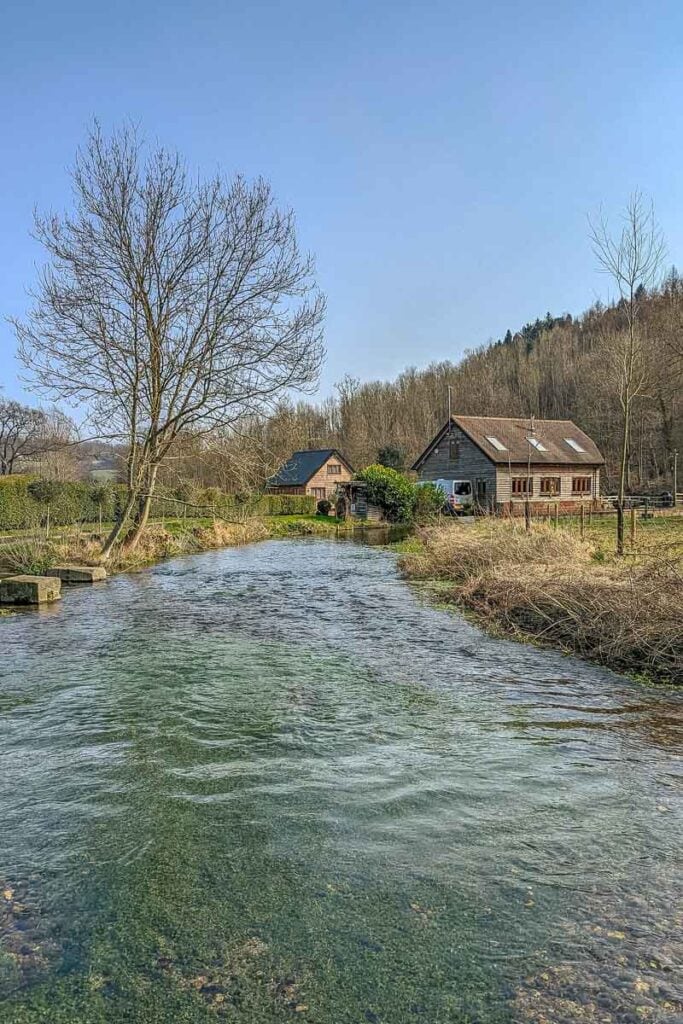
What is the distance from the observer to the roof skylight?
42.4 metres

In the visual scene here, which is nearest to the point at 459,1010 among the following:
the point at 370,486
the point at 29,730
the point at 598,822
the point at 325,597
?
the point at 598,822

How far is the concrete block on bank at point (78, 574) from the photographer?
17.8m

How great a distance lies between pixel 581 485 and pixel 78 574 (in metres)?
36.3

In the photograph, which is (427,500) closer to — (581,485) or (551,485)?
(551,485)

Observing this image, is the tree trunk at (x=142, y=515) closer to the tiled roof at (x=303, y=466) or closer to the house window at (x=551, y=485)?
the tiled roof at (x=303, y=466)

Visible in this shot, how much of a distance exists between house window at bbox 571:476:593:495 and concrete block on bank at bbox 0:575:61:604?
3731cm

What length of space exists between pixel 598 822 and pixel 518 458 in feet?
128

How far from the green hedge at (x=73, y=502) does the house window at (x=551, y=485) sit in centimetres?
1958

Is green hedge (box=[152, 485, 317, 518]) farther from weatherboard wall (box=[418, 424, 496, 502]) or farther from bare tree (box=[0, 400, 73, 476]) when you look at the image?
bare tree (box=[0, 400, 73, 476])

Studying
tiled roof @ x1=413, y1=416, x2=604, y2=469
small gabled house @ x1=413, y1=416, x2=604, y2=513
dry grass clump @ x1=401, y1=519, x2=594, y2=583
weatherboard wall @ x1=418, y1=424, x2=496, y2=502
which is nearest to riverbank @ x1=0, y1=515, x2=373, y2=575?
weatherboard wall @ x1=418, y1=424, x2=496, y2=502

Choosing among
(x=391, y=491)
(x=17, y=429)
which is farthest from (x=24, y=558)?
(x=17, y=429)

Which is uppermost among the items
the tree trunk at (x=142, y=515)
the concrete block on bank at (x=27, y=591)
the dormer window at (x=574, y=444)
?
the dormer window at (x=574, y=444)

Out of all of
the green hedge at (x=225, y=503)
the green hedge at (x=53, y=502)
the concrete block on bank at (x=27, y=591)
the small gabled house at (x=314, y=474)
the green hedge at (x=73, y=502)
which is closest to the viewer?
the concrete block on bank at (x=27, y=591)

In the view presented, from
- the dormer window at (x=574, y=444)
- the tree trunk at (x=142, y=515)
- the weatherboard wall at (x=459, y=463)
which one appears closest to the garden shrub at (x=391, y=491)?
the weatherboard wall at (x=459, y=463)
